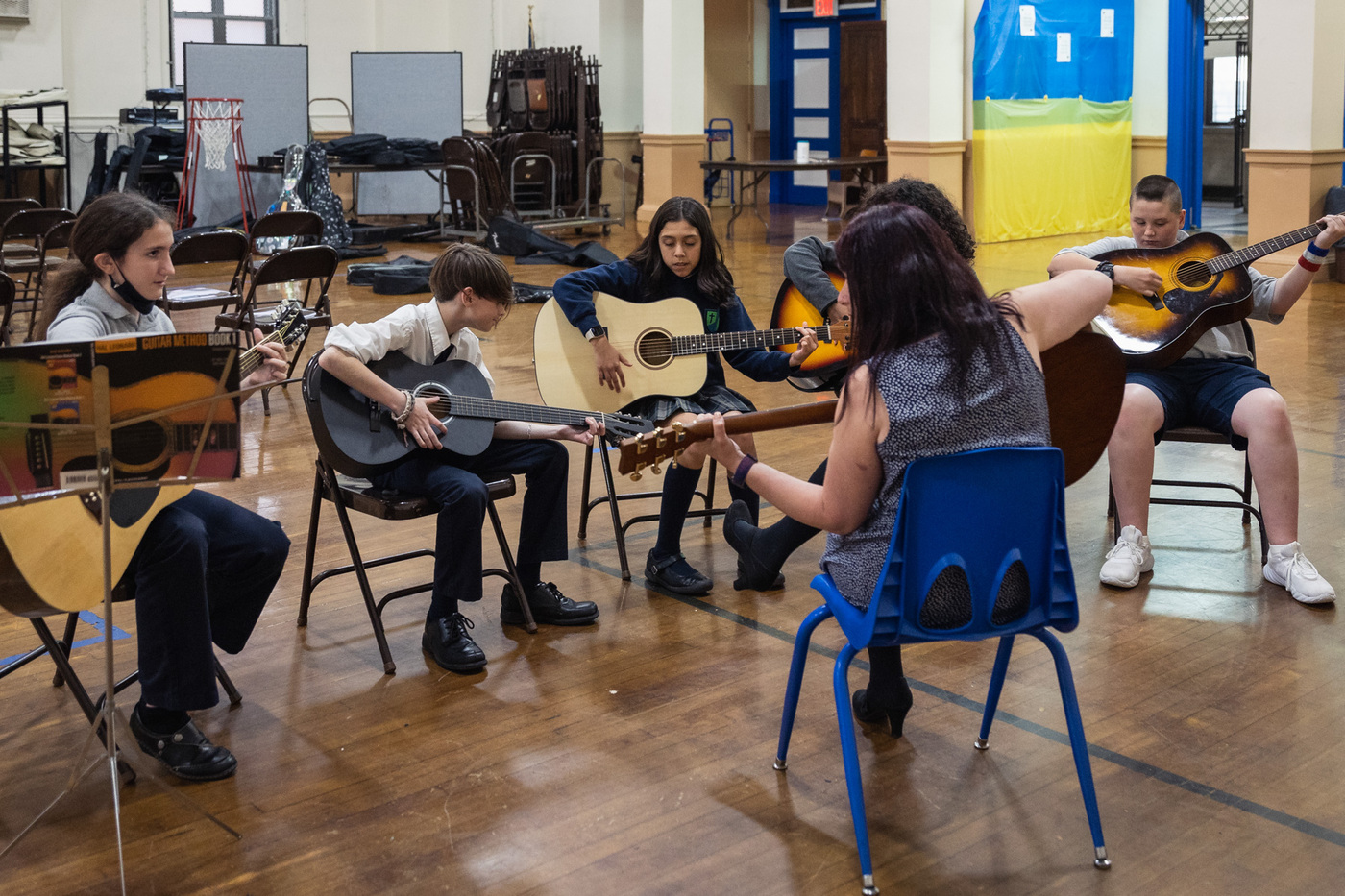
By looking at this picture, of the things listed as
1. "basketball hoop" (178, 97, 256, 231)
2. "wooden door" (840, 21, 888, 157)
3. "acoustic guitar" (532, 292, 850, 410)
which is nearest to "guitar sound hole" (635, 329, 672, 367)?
"acoustic guitar" (532, 292, 850, 410)

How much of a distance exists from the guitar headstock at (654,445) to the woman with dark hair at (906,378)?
0.28 meters

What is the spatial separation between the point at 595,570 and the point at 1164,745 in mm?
1755

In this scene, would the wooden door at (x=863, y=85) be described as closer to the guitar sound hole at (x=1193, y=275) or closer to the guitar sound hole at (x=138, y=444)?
the guitar sound hole at (x=1193, y=275)

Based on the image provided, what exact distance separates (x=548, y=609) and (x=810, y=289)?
129 centimetres

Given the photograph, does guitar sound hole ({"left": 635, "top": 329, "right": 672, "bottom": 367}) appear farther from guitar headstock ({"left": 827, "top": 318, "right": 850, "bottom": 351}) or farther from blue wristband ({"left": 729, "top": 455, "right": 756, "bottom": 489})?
blue wristband ({"left": 729, "top": 455, "right": 756, "bottom": 489})

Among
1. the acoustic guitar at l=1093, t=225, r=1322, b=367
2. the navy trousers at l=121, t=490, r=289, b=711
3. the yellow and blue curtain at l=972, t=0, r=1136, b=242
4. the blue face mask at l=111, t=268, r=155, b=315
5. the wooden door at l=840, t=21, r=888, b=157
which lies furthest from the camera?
the wooden door at l=840, t=21, r=888, b=157

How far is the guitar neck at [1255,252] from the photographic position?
3867mm

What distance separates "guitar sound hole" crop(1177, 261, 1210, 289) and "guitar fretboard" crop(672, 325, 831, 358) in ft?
3.57

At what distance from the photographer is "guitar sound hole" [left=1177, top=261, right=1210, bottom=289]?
3896mm

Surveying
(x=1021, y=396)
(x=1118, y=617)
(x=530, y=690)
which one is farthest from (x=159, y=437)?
(x=1118, y=617)

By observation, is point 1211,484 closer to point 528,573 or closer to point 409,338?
point 528,573

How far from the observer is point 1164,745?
279cm

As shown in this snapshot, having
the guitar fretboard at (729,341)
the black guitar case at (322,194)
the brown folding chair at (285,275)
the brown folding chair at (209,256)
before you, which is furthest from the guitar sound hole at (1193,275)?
the black guitar case at (322,194)

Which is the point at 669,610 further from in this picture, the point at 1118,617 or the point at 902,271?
the point at 902,271
